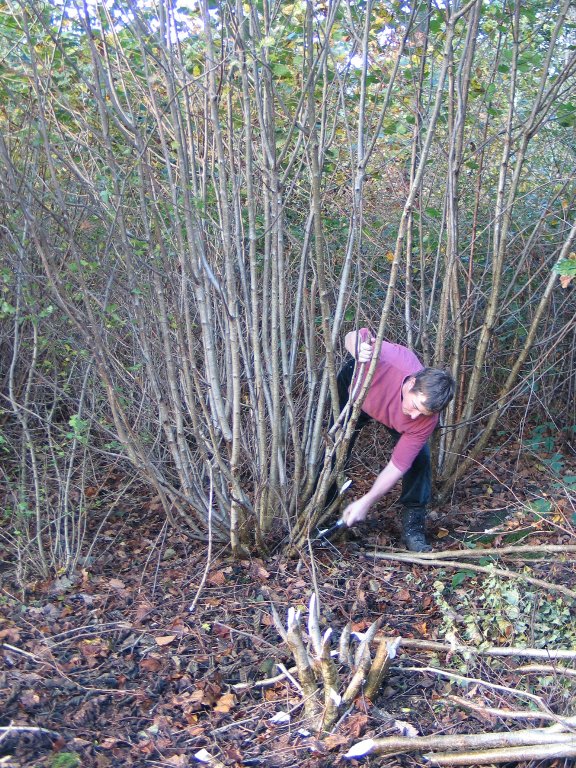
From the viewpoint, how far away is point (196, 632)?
3.63 m

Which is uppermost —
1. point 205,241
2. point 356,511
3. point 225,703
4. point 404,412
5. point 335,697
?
point 205,241

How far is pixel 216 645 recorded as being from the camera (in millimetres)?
3566

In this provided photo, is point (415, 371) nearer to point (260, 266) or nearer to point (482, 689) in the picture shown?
point (260, 266)

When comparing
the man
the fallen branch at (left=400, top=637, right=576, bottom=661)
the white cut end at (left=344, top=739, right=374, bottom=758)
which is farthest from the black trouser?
the white cut end at (left=344, top=739, right=374, bottom=758)

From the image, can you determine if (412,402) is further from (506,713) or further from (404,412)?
(506,713)

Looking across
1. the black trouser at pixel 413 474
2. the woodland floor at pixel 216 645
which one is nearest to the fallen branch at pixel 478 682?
the woodland floor at pixel 216 645

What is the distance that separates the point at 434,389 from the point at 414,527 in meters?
1.03

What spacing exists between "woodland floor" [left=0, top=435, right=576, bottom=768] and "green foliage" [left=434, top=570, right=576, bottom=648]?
4 cm

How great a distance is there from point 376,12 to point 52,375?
9.75 feet

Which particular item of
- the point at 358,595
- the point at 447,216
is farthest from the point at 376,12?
the point at 358,595

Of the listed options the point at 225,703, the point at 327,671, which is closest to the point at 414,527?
the point at 327,671

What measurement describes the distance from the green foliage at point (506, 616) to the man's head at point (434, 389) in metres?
0.96

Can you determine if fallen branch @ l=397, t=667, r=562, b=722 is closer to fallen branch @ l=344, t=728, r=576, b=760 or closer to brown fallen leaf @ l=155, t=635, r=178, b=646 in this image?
fallen branch @ l=344, t=728, r=576, b=760

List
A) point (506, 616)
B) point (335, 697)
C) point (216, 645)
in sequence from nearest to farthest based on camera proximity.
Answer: point (335, 697), point (216, 645), point (506, 616)
